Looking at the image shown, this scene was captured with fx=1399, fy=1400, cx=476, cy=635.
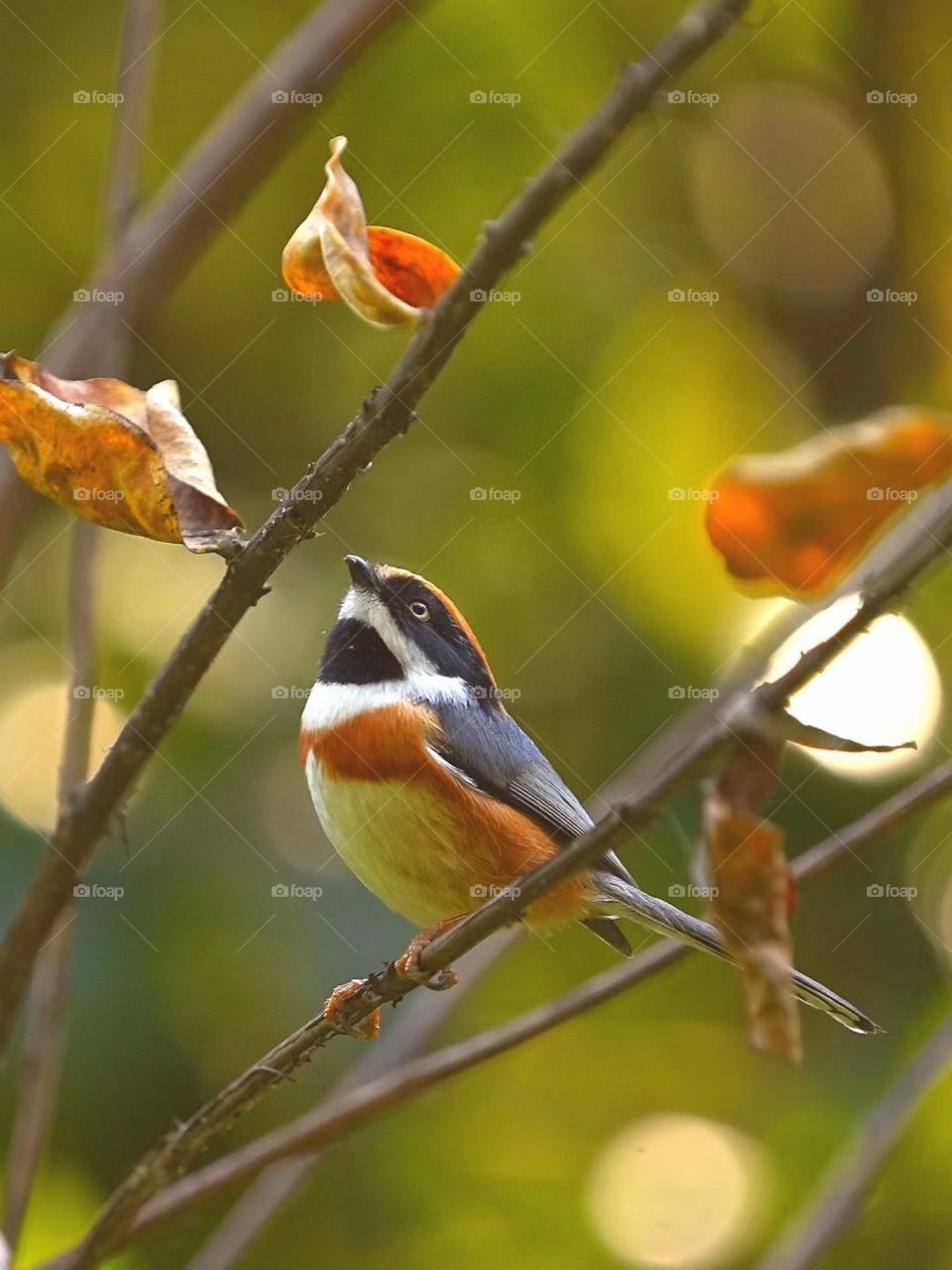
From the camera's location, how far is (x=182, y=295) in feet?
13.4

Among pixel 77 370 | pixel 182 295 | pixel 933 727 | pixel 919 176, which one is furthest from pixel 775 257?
pixel 77 370

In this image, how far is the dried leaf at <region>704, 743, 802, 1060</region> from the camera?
1312 millimetres

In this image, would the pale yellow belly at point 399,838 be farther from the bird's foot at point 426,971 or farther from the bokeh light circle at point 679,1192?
the bokeh light circle at point 679,1192

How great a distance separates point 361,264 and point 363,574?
1.61m

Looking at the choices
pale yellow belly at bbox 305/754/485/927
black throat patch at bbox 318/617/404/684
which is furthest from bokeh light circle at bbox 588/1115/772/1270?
black throat patch at bbox 318/617/404/684

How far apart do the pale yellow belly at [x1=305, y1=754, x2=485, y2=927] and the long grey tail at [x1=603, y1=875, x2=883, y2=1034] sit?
321mm

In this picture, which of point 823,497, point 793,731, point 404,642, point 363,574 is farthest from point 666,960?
point 404,642

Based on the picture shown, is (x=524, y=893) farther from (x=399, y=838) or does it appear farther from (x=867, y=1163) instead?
(x=399, y=838)

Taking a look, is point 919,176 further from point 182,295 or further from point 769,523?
point 769,523

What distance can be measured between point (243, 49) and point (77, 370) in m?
2.03

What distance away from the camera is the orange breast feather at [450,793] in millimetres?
3197

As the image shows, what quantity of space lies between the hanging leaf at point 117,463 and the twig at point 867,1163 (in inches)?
58.6

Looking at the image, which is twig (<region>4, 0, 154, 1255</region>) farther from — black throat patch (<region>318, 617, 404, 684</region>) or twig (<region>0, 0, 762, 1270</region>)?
black throat patch (<region>318, 617, 404, 684</region>)

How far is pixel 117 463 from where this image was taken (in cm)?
180
